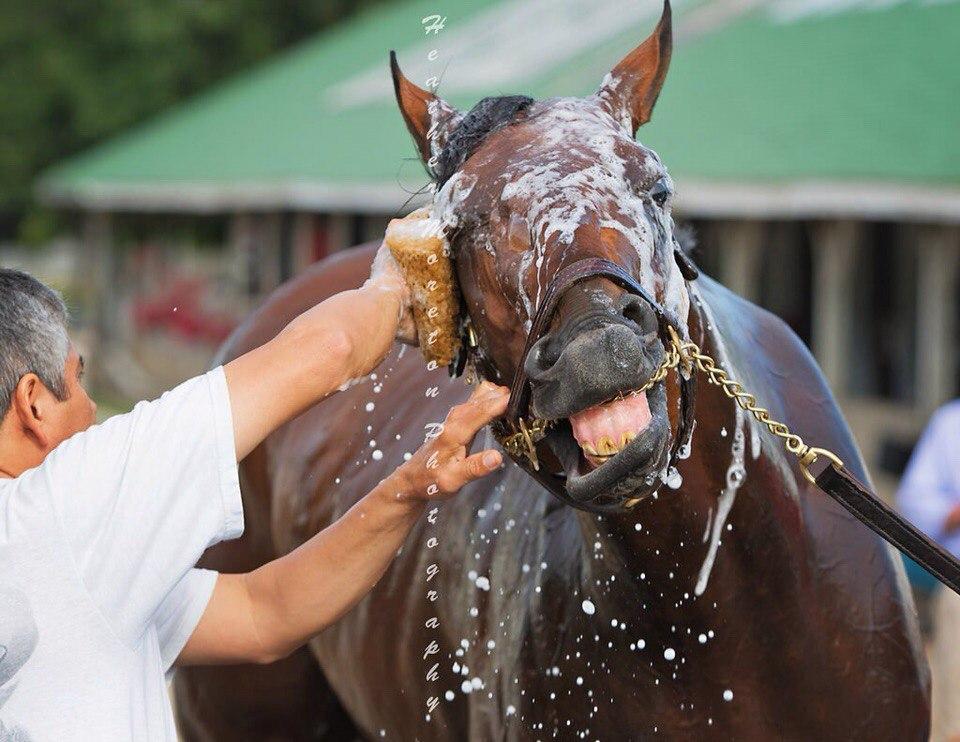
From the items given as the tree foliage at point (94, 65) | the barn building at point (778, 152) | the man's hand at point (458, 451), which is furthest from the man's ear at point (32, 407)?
the tree foliage at point (94, 65)

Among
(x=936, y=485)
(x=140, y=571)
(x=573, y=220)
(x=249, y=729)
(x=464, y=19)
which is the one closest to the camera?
(x=140, y=571)

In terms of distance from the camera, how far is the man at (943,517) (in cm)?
492

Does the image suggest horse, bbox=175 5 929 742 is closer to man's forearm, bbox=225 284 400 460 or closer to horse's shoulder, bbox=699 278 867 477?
horse's shoulder, bbox=699 278 867 477

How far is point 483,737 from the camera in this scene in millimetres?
3051

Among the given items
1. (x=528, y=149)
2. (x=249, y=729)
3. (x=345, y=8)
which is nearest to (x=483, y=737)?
(x=528, y=149)

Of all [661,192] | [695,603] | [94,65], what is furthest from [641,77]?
[94,65]

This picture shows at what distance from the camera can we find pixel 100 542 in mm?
2064

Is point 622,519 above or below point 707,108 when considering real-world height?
above

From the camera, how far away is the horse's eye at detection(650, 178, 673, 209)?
8.20 feet

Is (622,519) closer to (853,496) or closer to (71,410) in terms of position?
(853,496)

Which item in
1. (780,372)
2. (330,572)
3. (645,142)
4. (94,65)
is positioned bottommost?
(94,65)

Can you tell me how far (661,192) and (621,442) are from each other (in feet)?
1.70

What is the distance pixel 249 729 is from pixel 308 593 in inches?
91.3

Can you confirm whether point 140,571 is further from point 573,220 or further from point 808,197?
point 808,197
